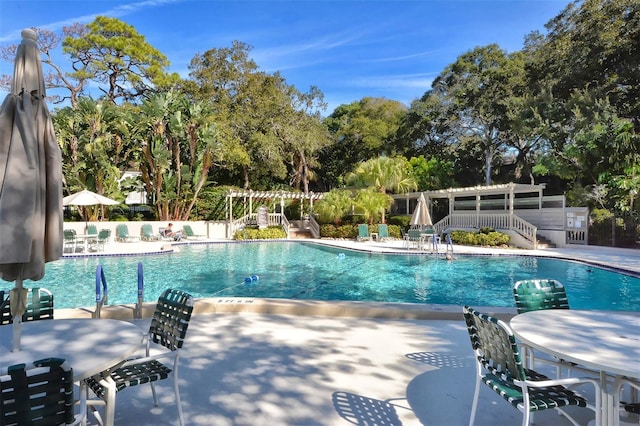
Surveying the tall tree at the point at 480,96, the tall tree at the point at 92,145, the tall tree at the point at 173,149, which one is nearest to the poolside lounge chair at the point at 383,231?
the tall tree at the point at 480,96

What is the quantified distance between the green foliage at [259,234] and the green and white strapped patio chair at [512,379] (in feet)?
63.3

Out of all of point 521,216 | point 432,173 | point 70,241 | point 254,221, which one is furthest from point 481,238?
point 70,241

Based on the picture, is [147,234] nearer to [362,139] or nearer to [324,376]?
[362,139]

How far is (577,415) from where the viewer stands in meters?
2.99

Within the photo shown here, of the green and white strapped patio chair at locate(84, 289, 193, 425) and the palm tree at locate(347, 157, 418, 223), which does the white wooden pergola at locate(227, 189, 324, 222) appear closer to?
the palm tree at locate(347, 157, 418, 223)

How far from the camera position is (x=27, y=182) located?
7.75ft

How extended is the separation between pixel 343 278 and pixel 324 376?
7668 mm

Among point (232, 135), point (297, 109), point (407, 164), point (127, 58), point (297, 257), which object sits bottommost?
point (297, 257)

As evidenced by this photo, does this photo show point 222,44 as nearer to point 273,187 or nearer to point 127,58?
point 127,58

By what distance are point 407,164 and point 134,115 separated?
1711 centimetres

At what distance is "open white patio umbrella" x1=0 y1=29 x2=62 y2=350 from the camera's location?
2.31 m

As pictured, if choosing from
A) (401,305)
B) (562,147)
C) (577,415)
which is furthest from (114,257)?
(562,147)

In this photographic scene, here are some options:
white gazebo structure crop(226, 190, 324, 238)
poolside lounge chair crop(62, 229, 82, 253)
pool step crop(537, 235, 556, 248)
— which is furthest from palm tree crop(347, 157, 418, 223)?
poolside lounge chair crop(62, 229, 82, 253)

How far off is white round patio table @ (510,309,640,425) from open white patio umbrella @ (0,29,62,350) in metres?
3.15
